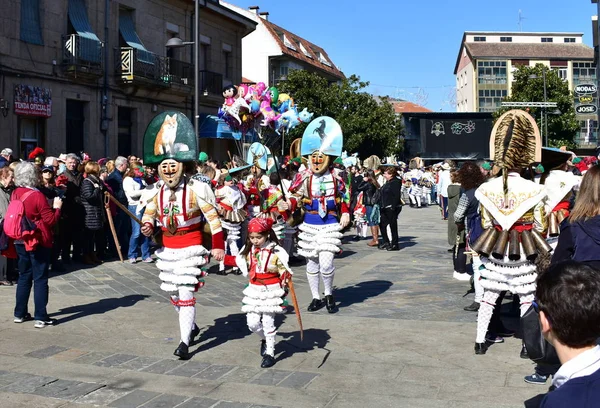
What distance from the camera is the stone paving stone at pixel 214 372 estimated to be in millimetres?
5660

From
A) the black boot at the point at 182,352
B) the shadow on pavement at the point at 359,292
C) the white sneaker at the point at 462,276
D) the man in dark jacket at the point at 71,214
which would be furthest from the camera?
the man in dark jacket at the point at 71,214

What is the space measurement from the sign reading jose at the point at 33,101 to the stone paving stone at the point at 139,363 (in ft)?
45.5

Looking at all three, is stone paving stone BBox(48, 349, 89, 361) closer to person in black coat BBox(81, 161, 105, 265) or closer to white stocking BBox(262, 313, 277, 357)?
white stocking BBox(262, 313, 277, 357)

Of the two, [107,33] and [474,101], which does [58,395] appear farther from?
[474,101]

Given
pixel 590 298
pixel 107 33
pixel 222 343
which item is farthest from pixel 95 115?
pixel 590 298

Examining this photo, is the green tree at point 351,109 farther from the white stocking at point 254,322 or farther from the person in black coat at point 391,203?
the white stocking at point 254,322

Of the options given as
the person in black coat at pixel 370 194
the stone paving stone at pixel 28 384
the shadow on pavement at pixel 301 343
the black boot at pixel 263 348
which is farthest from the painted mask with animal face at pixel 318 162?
the person in black coat at pixel 370 194

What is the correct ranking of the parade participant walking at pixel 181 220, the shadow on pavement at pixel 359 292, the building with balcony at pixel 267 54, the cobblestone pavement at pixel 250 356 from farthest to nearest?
the building with balcony at pixel 267 54 < the shadow on pavement at pixel 359 292 < the parade participant walking at pixel 181 220 < the cobblestone pavement at pixel 250 356

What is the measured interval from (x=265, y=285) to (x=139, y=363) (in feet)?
4.21

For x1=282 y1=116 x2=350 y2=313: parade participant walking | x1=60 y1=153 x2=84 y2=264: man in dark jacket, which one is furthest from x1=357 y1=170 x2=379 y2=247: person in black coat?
x1=282 y1=116 x2=350 y2=313: parade participant walking

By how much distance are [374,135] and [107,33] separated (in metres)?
24.3

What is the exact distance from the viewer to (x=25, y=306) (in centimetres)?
768

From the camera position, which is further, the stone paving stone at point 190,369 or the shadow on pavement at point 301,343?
the shadow on pavement at point 301,343

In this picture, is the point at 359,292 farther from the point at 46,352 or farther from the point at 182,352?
the point at 46,352
